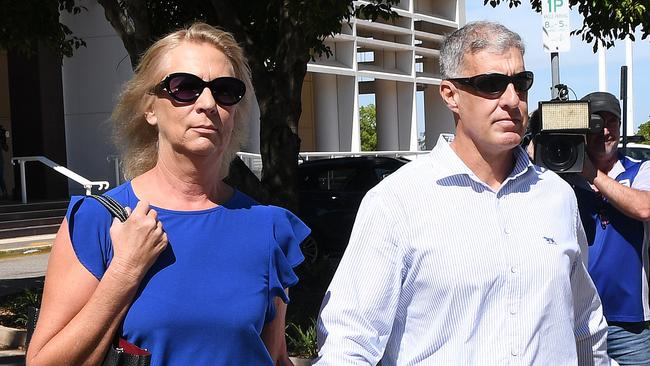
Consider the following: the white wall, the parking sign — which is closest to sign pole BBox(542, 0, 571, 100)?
the parking sign

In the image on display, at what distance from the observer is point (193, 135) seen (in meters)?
2.48

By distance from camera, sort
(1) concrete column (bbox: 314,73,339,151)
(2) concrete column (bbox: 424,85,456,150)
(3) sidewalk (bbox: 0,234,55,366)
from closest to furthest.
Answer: (3) sidewalk (bbox: 0,234,55,366) → (1) concrete column (bbox: 314,73,339,151) → (2) concrete column (bbox: 424,85,456,150)

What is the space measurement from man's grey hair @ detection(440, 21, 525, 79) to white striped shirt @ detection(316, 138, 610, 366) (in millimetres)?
274

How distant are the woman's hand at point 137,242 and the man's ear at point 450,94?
3.21ft

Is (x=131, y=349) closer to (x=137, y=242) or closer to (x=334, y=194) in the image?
(x=137, y=242)

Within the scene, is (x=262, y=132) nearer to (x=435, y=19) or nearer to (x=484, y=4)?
(x=484, y=4)

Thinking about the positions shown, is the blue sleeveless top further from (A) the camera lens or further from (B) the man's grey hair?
(A) the camera lens

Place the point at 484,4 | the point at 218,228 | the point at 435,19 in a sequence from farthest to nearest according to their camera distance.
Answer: the point at 435,19 < the point at 484,4 < the point at 218,228

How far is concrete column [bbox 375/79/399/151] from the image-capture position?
40.7m

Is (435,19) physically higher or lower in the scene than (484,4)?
higher

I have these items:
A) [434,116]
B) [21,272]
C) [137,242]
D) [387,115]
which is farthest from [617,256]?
[434,116]

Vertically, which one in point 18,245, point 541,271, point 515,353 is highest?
point 541,271

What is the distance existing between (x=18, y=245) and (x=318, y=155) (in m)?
11.6

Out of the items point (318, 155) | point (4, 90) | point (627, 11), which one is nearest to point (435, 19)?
point (318, 155)
